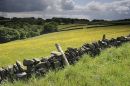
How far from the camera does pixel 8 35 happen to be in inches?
5315

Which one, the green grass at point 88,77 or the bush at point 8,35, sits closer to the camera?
the green grass at point 88,77

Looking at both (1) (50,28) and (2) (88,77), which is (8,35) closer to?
(1) (50,28)

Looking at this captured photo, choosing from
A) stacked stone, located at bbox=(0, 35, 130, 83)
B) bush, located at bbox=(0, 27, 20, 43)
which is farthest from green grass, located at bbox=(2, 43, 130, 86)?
bush, located at bbox=(0, 27, 20, 43)

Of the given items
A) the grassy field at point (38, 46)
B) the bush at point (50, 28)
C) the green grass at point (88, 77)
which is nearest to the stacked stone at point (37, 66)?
the green grass at point (88, 77)

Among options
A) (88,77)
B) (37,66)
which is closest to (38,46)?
(37,66)

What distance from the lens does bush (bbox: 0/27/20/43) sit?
135500mm

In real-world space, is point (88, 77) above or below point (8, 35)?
above

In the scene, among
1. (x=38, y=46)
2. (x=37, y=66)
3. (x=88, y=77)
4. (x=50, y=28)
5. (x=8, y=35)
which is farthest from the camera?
(x=50, y=28)

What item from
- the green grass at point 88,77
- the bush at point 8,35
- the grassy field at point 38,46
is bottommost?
the bush at point 8,35

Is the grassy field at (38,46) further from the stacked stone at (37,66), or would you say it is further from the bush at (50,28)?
the bush at (50,28)

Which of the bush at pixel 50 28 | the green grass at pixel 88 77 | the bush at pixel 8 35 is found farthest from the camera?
the bush at pixel 50 28

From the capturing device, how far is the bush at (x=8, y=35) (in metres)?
136

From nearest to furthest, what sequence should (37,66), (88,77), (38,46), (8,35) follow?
(88,77)
(37,66)
(38,46)
(8,35)

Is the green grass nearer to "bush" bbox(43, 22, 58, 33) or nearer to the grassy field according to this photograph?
the grassy field
